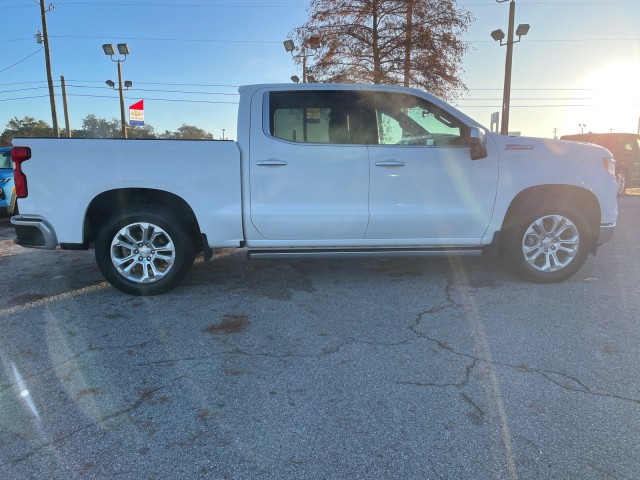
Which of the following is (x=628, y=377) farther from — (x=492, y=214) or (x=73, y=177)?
(x=73, y=177)

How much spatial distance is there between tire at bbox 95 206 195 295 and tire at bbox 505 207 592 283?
345 centimetres

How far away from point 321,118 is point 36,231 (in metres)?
2.98

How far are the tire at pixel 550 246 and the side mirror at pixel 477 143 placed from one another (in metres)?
0.89

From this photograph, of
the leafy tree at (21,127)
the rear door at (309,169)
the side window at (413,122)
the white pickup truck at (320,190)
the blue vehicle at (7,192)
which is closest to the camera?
the white pickup truck at (320,190)

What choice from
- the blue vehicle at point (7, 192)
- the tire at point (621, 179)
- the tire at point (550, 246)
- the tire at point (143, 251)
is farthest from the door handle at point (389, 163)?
the tire at point (621, 179)

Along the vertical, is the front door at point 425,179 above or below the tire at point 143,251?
above

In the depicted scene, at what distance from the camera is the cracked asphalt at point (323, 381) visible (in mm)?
2195

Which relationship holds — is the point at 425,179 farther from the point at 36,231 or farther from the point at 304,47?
the point at 304,47

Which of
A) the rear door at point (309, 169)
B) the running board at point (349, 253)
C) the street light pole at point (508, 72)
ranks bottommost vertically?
the running board at point (349, 253)

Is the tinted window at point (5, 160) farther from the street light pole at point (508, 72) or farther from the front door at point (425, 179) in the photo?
the street light pole at point (508, 72)

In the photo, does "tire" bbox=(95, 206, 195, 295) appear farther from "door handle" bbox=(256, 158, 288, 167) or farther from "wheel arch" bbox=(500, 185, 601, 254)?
"wheel arch" bbox=(500, 185, 601, 254)

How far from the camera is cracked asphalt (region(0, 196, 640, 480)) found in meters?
2.20

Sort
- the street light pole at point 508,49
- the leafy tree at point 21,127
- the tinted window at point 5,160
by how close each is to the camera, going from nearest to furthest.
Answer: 1. the tinted window at point 5,160
2. the street light pole at point 508,49
3. the leafy tree at point 21,127

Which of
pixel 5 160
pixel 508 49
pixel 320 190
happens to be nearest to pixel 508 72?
pixel 508 49
